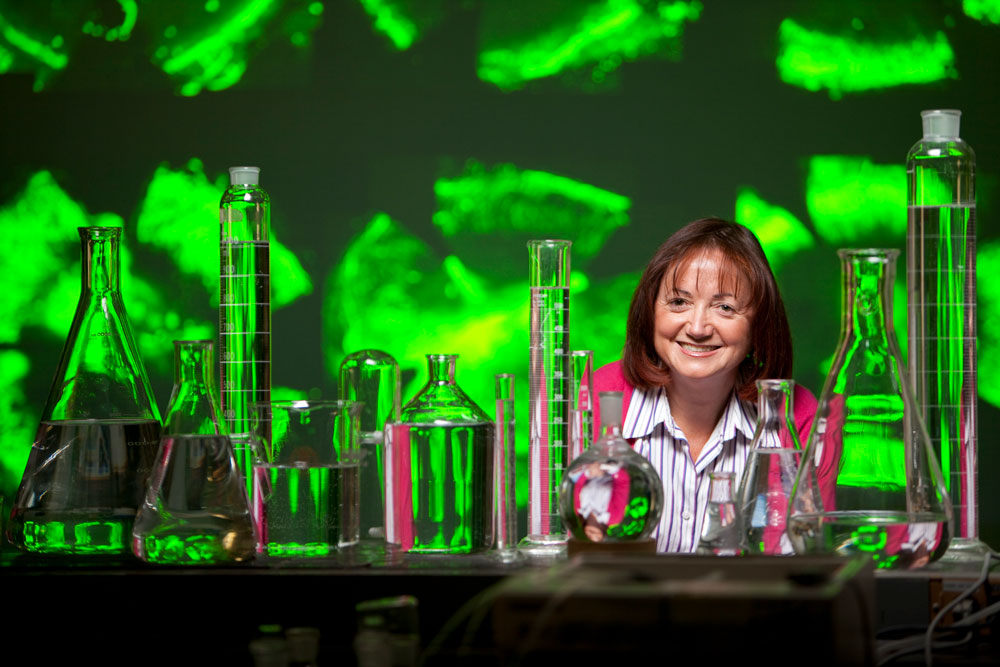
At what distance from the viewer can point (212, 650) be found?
40.6 inches

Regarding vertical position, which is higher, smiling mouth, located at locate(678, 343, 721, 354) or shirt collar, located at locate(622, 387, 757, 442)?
smiling mouth, located at locate(678, 343, 721, 354)

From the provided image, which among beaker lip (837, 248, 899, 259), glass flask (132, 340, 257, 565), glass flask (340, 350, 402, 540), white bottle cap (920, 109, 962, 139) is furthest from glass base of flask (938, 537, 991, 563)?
glass flask (132, 340, 257, 565)

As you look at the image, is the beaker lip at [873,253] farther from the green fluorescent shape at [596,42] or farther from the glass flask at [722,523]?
the green fluorescent shape at [596,42]

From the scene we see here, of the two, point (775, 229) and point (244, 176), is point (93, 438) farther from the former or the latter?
point (775, 229)

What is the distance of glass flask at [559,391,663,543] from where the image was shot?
1.01 m

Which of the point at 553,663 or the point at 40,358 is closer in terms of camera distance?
the point at 553,663

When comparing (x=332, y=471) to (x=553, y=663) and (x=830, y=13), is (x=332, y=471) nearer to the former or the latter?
(x=553, y=663)

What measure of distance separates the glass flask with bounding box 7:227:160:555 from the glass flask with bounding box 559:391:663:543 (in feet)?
1.42

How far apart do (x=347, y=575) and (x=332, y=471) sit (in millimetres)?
103

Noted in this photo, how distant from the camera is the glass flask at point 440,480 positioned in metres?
1.09

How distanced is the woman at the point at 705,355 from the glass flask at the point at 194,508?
0.96 m

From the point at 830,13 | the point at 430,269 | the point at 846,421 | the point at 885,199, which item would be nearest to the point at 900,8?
the point at 830,13

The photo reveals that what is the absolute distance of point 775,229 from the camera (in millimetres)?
3512

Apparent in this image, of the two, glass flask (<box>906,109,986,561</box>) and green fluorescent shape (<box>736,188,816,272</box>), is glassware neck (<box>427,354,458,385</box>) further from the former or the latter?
green fluorescent shape (<box>736,188,816,272</box>)
